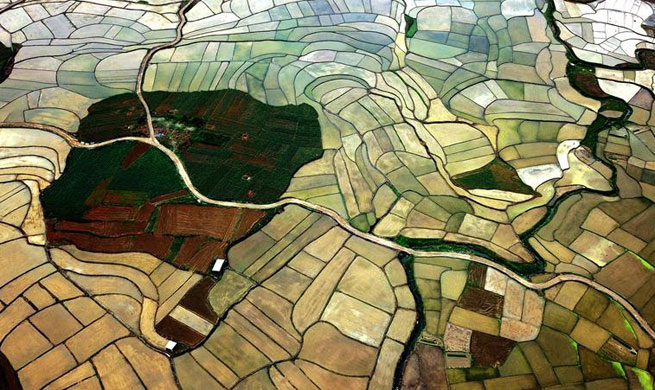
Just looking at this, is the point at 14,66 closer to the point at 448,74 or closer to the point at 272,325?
the point at 272,325

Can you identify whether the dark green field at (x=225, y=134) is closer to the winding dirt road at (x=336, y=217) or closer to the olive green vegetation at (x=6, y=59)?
the winding dirt road at (x=336, y=217)

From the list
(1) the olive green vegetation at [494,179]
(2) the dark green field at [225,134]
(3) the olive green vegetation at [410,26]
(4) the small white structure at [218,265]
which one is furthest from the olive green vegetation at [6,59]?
(1) the olive green vegetation at [494,179]

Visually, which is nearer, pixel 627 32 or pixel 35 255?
pixel 35 255

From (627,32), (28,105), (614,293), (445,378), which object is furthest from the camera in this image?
(627,32)

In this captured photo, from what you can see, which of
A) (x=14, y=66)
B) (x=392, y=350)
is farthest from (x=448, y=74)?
(x=14, y=66)

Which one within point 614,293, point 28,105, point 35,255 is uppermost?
point 28,105

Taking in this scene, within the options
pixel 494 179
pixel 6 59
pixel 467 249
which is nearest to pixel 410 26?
pixel 494 179

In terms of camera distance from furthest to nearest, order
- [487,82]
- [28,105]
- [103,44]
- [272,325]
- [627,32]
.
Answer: [627,32], [103,44], [487,82], [28,105], [272,325]
